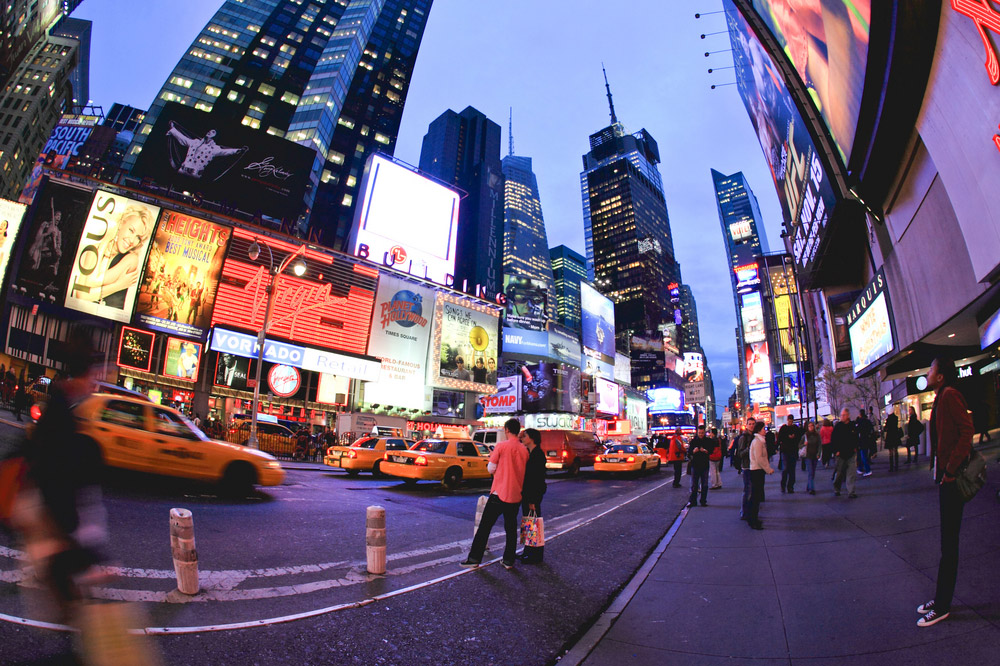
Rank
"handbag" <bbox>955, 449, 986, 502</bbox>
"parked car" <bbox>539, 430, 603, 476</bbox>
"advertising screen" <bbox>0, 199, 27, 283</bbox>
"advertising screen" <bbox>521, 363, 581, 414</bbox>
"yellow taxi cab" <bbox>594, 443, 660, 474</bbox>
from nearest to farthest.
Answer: "handbag" <bbox>955, 449, 986, 502</bbox> < "yellow taxi cab" <bbox>594, 443, 660, 474</bbox> < "parked car" <bbox>539, 430, 603, 476</bbox> < "advertising screen" <bbox>0, 199, 27, 283</bbox> < "advertising screen" <bbox>521, 363, 581, 414</bbox>

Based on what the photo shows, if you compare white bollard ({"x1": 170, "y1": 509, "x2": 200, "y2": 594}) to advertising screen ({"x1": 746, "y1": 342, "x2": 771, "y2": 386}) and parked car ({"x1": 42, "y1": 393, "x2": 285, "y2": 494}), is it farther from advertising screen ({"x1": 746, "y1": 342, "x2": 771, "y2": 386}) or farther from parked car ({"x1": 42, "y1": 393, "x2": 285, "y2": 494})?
advertising screen ({"x1": 746, "y1": 342, "x2": 771, "y2": 386})

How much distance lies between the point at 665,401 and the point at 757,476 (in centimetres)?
10941

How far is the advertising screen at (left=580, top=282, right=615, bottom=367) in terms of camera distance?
278 ft

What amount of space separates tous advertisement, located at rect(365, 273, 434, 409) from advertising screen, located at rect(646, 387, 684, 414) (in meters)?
83.4

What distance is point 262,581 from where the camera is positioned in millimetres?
4734

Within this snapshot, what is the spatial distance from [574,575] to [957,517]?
3.62m

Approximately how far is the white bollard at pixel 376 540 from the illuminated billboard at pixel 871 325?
2031 cm

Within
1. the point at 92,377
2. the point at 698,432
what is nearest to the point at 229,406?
the point at 698,432

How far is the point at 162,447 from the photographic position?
905 cm

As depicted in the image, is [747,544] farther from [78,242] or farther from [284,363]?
[78,242]

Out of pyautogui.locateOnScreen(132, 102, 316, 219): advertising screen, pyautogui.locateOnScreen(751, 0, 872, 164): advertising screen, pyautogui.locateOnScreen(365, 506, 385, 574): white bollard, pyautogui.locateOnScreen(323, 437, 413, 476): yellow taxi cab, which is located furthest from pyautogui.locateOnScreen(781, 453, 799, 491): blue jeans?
pyautogui.locateOnScreen(132, 102, 316, 219): advertising screen

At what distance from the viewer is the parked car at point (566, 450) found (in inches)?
869

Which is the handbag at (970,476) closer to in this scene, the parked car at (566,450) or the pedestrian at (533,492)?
→ the pedestrian at (533,492)

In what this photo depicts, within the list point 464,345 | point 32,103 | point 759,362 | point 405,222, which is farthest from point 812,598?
point 32,103
